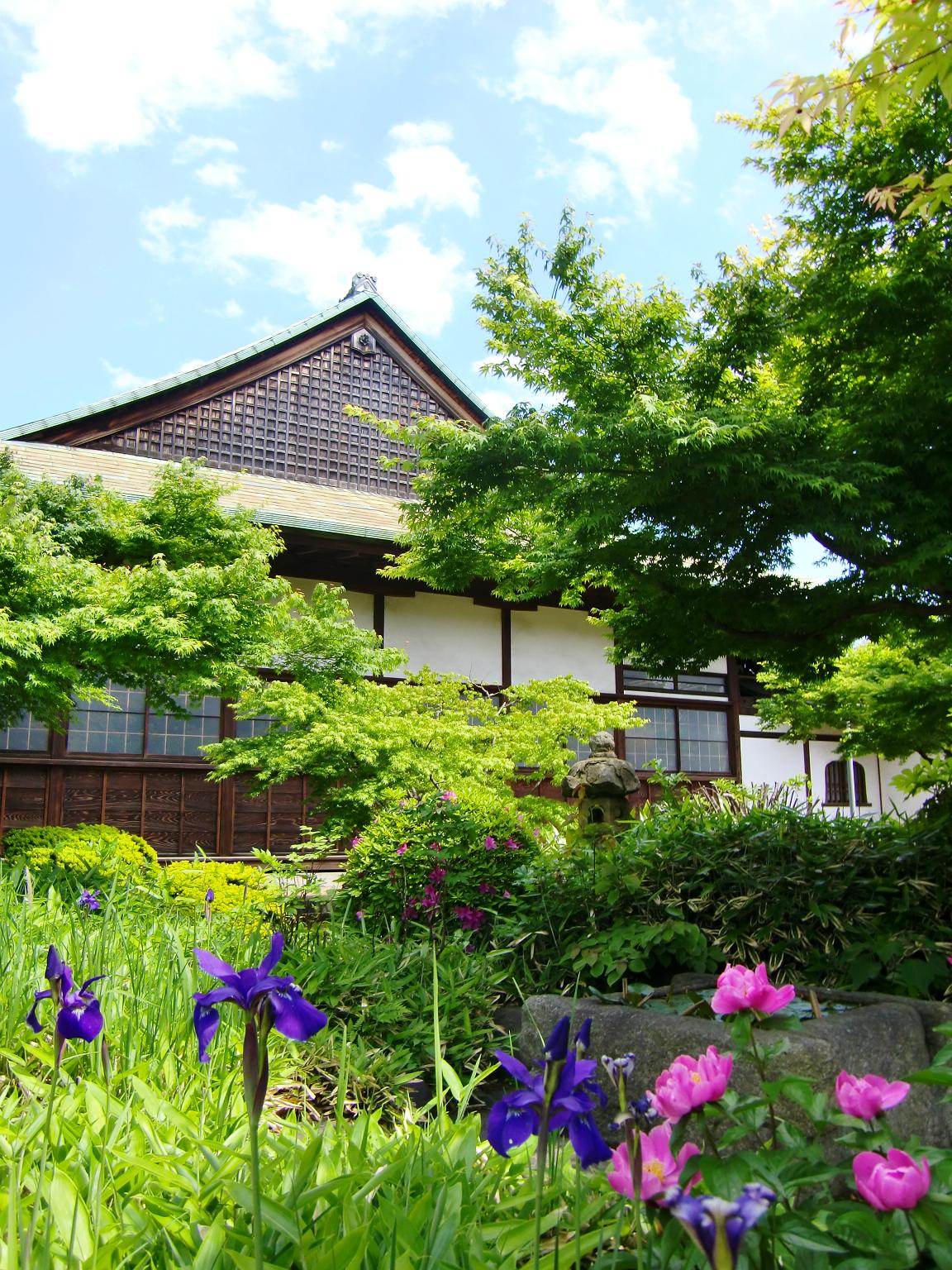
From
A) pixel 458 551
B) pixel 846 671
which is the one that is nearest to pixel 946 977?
pixel 458 551

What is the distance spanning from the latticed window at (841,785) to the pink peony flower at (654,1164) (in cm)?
1944

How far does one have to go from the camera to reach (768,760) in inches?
676

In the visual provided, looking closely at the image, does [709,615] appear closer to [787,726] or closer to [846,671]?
[846,671]

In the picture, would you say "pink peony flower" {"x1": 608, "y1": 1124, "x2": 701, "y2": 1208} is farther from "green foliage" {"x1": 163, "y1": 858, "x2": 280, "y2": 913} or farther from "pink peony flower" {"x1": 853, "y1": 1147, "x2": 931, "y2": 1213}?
"green foliage" {"x1": 163, "y1": 858, "x2": 280, "y2": 913}

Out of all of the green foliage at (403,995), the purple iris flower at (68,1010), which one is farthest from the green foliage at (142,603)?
the purple iris flower at (68,1010)

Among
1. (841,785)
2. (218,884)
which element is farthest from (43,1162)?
(841,785)

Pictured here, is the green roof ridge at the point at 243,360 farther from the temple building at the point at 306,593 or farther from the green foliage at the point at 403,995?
the green foliage at the point at 403,995

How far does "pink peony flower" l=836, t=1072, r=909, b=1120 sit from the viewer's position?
1.22 meters

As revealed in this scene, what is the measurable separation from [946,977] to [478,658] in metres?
10.1

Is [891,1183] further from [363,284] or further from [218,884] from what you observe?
[363,284]

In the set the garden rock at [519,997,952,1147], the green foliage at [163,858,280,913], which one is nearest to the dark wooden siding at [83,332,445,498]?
the green foliage at [163,858,280,913]

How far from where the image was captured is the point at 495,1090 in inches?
146

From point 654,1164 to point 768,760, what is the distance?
665 inches

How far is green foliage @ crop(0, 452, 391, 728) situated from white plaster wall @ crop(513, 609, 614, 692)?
13.8ft
